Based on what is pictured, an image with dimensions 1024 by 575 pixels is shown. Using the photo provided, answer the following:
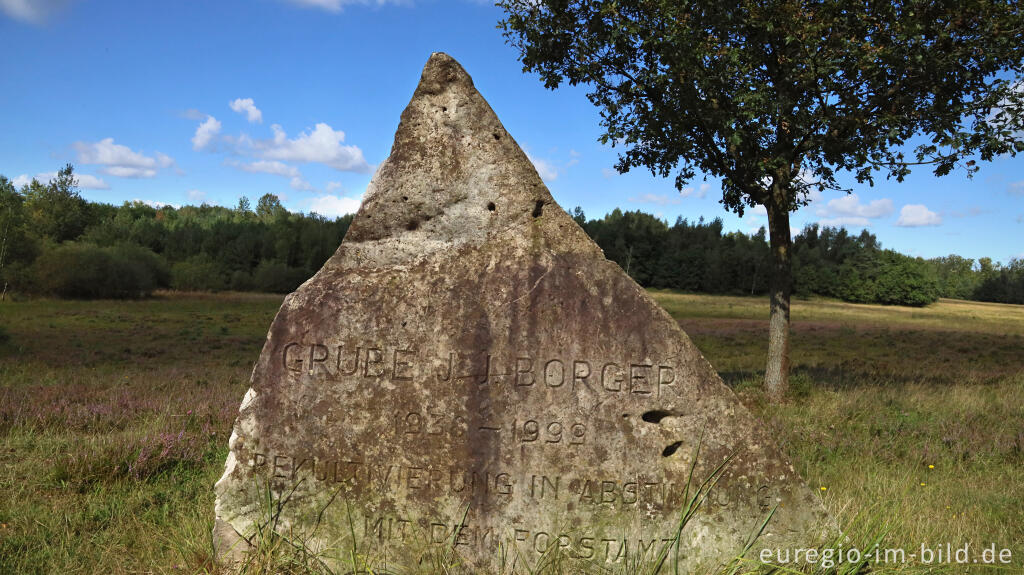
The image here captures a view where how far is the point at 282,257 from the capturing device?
79.6 meters

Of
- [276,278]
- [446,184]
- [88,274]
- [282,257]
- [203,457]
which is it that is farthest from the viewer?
[282,257]

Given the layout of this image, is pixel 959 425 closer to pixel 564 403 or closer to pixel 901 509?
pixel 901 509

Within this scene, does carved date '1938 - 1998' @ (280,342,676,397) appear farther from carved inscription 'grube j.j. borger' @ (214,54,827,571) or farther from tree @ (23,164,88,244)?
tree @ (23,164,88,244)

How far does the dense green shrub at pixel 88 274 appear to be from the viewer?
4228cm

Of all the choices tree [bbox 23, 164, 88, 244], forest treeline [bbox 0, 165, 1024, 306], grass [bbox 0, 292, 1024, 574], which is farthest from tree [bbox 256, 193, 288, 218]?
grass [bbox 0, 292, 1024, 574]

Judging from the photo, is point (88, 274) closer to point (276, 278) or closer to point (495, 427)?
point (276, 278)

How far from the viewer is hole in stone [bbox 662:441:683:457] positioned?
377 cm

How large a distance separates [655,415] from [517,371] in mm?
958

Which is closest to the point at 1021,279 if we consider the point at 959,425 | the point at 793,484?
the point at 959,425

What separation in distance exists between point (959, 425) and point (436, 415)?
7622mm

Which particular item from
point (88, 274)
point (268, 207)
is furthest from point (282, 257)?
point (268, 207)

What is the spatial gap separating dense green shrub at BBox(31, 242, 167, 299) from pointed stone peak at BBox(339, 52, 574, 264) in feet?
163

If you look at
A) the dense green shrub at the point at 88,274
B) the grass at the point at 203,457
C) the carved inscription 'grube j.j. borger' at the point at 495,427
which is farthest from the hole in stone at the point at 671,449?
the dense green shrub at the point at 88,274

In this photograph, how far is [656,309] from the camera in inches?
153
